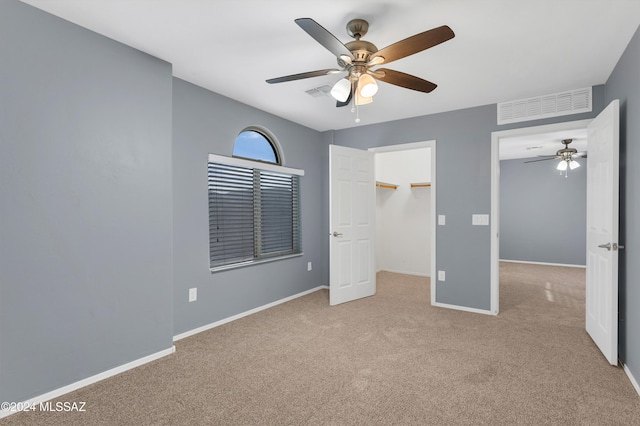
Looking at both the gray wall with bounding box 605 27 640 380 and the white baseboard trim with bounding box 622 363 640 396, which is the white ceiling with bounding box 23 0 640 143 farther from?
the white baseboard trim with bounding box 622 363 640 396

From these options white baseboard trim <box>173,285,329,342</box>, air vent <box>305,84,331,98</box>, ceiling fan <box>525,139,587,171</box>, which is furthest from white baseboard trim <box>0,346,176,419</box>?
ceiling fan <box>525,139,587,171</box>

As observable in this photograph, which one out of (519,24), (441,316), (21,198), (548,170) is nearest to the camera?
(21,198)

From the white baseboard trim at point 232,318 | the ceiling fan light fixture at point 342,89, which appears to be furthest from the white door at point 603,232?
the white baseboard trim at point 232,318

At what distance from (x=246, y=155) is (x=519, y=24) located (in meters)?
2.91

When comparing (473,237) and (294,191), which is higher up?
(294,191)

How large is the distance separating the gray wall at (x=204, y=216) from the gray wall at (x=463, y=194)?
5.32ft

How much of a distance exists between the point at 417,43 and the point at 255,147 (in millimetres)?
2616

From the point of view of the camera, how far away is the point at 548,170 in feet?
23.5

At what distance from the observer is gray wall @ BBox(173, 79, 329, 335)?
3.07 m

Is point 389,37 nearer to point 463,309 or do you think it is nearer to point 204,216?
point 204,216

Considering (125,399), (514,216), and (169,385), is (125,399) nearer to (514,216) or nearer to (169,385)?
(169,385)

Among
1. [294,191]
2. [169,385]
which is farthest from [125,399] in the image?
[294,191]

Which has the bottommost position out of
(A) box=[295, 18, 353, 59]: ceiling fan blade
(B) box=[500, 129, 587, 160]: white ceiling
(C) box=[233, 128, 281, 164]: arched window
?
(C) box=[233, 128, 281, 164]: arched window

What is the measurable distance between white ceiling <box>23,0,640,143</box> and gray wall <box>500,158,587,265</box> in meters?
4.68
